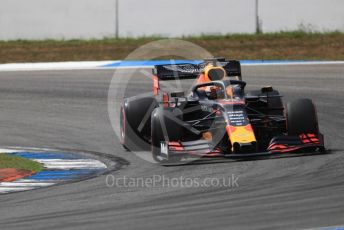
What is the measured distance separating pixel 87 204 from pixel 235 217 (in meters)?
1.75

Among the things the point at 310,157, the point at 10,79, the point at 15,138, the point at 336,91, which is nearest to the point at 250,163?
the point at 310,157

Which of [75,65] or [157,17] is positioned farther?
[157,17]

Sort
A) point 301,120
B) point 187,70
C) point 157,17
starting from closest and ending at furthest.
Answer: point 301,120, point 187,70, point 157,17

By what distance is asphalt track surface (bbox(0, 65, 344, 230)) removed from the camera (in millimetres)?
8305

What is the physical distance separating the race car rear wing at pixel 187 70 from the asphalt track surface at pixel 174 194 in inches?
50.1

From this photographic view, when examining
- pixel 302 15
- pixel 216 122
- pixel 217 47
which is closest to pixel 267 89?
pixel 216 122

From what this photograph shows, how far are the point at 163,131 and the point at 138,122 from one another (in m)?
1.37

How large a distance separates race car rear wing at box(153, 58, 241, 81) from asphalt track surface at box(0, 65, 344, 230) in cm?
127

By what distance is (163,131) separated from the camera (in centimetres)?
1214

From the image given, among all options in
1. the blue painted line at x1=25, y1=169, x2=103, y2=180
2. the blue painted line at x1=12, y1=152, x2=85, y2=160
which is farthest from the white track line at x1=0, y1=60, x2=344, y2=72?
the blue painted line at x1=25, y1=169, x2=103, y2=180

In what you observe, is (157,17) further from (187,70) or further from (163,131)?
(163,131)

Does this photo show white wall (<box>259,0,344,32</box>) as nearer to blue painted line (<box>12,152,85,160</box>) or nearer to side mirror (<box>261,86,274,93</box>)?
side mirror (<box>261,86,274,93</box>)

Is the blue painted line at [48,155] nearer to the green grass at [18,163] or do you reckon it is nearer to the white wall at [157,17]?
the green grass at [18,163]

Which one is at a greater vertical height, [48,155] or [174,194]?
[174,194]
